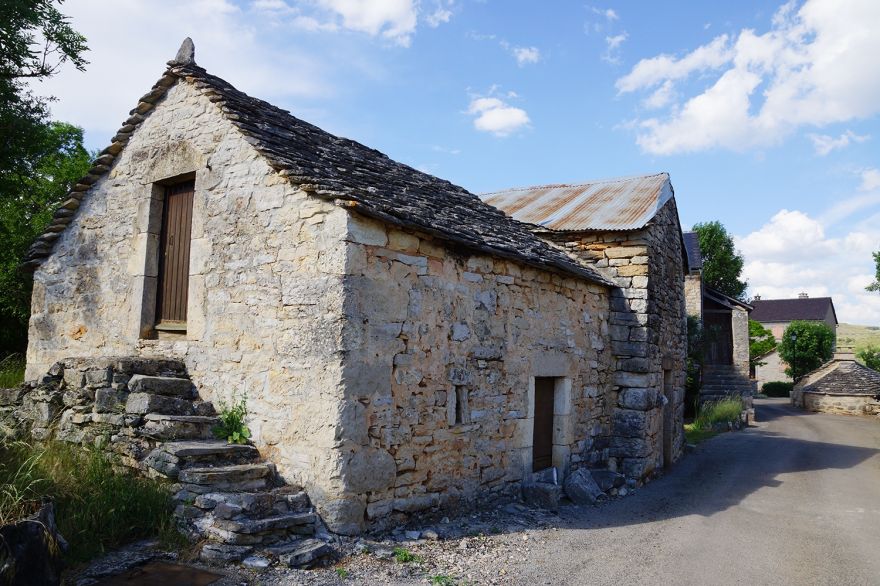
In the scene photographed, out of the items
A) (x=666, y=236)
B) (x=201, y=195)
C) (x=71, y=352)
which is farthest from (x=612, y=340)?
(x=71, y=352)

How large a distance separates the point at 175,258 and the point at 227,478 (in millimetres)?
2964

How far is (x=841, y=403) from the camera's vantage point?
2314 cm

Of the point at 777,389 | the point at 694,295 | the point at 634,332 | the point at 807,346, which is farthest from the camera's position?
the point at 777,389

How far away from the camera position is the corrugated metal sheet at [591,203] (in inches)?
380

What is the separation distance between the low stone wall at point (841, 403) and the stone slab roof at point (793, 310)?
2517 cm

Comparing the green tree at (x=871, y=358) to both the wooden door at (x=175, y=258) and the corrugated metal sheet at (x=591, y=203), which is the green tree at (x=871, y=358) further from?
the wooden door at (x=175, y=258)

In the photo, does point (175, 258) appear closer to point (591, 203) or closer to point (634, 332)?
point (634, 332)

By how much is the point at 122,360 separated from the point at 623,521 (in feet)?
19.1

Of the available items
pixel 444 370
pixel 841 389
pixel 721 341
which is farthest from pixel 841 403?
pixel 444 370

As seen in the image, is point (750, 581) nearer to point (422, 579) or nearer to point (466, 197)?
point (422, 579)

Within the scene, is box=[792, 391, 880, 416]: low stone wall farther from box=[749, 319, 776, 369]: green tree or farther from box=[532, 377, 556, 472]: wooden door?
box=[532, 377, 556, 472]: wooden door

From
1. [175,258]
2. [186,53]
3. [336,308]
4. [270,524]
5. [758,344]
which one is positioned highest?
[186,53]

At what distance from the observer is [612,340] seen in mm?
9328

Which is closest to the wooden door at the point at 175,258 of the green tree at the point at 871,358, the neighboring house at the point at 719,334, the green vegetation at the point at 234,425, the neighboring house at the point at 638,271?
the green vegetation at the point at 234,425
